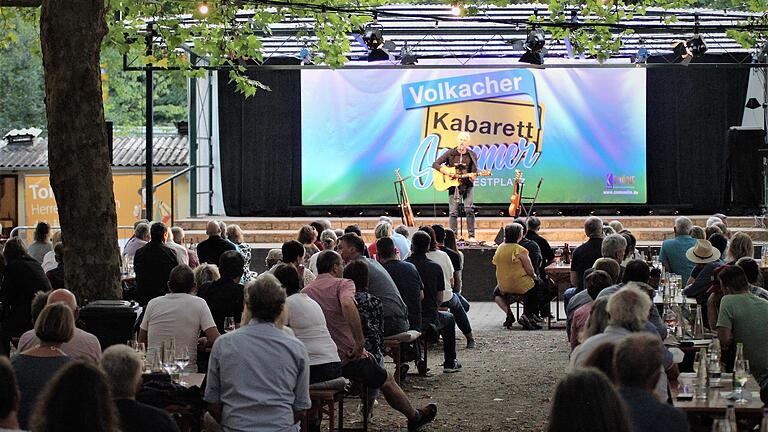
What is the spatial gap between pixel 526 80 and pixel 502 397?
506 inches

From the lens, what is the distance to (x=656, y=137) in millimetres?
22359

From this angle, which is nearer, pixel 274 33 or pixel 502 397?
pixel 502 397

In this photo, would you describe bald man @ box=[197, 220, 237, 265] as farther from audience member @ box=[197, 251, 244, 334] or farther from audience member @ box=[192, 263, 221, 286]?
audience member @ box=[197, 251, 244, 334]

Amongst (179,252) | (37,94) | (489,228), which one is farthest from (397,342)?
(37,94)

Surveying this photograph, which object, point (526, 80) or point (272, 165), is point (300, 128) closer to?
point (272, 165)

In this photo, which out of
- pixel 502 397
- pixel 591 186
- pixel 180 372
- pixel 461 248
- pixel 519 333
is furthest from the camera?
pixel 591 186

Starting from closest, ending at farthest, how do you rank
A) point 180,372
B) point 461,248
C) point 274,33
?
1. point 180,372
2. point 461,248
3. point 274,33

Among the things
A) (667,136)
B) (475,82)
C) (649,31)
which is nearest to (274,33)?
(475,82)

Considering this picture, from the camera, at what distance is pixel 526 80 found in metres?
22.1

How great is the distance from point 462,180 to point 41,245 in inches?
314

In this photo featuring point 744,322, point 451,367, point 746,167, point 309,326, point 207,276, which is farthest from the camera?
point 746,167

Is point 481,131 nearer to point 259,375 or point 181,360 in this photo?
point 181,360

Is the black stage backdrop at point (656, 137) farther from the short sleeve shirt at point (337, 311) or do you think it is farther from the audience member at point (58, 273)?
the short sleeve shirt at point (337, 311)

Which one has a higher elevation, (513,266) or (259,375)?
(259,375)
